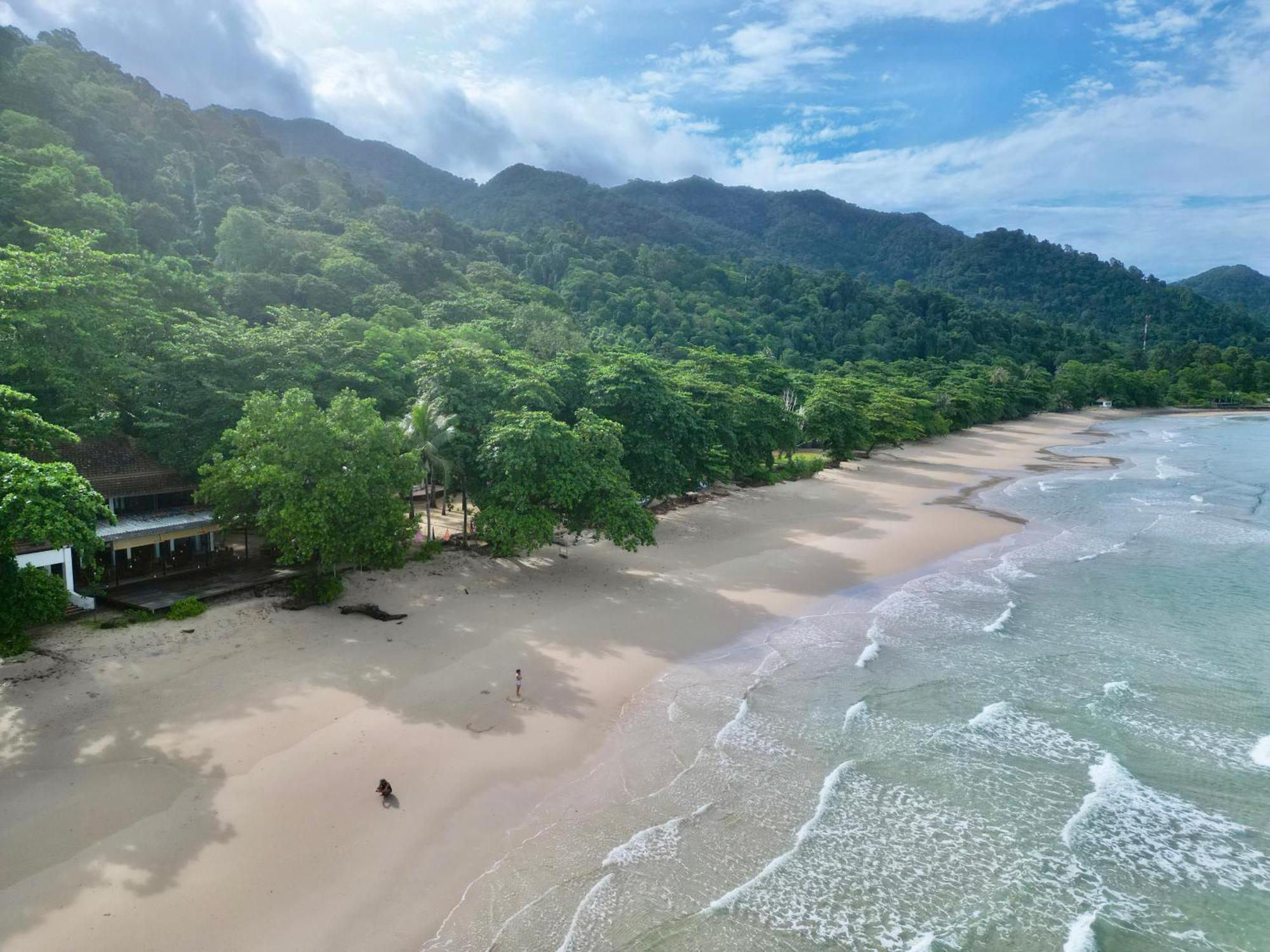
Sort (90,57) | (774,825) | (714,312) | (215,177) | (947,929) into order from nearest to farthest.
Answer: (947,929)
(774,825)
(215,177)
(90,57)
(714,312)

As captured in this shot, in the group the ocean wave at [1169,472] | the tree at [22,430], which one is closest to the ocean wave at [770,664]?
the tree at [22,430]

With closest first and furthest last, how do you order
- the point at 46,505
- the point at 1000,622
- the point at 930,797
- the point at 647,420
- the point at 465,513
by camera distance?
the point at 46,505
the point at 930,797
the point at 1000,622
the point at 465,513
the point at 647,420

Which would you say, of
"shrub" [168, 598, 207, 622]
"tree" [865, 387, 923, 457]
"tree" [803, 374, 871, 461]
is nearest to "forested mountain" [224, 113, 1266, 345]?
"tree" [865, 387, 923, 457]

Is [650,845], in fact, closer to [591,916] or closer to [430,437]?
[591,916]

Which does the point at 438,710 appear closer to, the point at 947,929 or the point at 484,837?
the point at 484,837

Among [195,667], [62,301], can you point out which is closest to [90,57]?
[62,301]

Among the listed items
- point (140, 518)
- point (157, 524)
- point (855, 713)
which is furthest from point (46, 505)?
point (855, 713)

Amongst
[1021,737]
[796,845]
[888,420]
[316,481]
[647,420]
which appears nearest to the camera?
[796,845]
